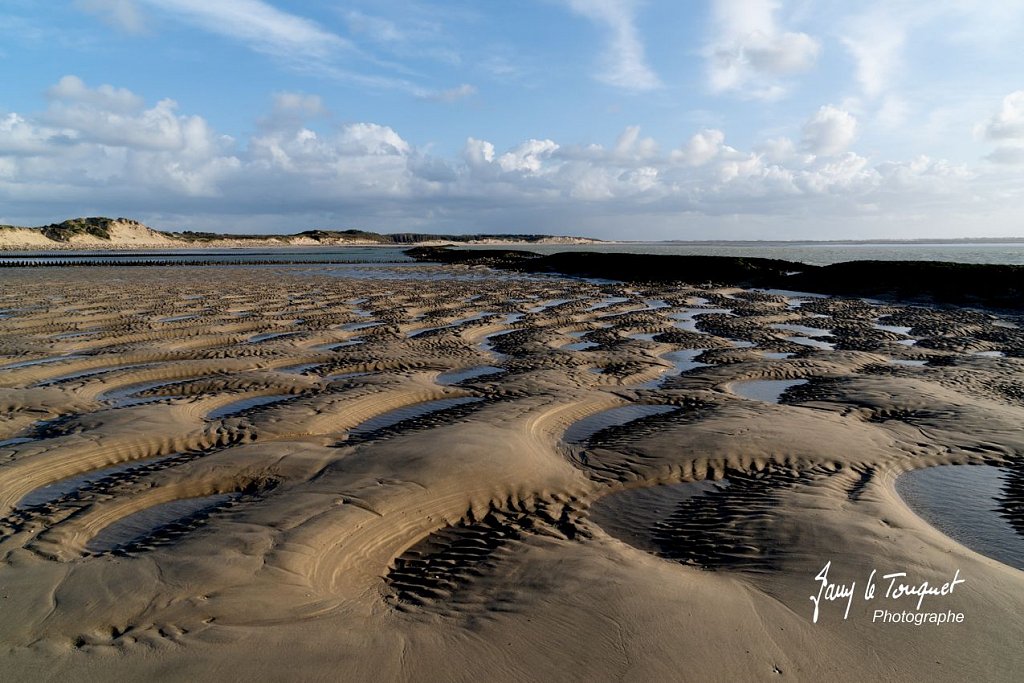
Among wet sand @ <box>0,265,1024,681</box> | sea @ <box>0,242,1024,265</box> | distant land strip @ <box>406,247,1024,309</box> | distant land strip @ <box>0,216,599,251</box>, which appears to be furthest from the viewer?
distant land strip @ <box>0,216,599,251</box>

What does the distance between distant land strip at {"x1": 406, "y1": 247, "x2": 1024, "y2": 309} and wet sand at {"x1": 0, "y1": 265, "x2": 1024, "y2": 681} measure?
588 inches

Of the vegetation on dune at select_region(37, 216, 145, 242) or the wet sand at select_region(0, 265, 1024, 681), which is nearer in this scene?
the wet sand at select_region(0, 265, 1024, 681)

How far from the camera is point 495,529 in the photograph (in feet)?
17.7

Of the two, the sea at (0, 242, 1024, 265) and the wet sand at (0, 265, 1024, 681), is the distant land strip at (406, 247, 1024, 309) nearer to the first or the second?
the wet sand at (0, 265, 1024, 681)

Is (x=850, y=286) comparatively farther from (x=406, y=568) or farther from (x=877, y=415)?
(x=406, y=568)

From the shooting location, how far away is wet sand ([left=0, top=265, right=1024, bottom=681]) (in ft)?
12.1

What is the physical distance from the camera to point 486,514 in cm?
571

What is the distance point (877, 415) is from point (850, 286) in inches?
976

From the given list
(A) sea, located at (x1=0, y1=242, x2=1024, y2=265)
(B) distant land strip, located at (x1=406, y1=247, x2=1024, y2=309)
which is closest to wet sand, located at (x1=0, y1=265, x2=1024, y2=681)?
(B) distant land strip, located at (x1=406, y1=247, x2=1024, y2=309)

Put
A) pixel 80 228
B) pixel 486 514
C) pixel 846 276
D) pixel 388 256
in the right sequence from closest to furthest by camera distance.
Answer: pixel 486 514 < pixel 846 276 < pixel 388 256 < pixel 80 228

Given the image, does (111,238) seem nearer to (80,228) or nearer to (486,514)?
(80,228)

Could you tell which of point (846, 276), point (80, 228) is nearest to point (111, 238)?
point (80, 228)

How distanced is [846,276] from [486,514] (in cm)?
3161

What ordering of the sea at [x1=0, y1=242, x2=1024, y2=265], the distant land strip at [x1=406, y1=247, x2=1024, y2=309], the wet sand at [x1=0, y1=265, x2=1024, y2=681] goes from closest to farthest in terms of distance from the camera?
the wet sand at [x1=0, y1=265, x2=1024, y2=681], the distant land strip at [x1=406, y1=247, x2=1024, y2=309], the sea at [x1=0, y1=242, x2=1024, y2=265]
